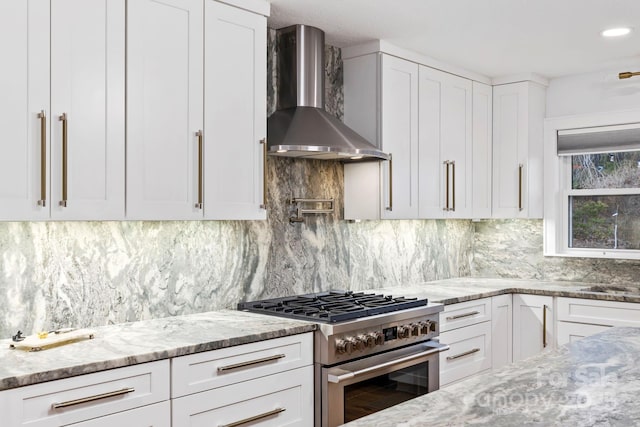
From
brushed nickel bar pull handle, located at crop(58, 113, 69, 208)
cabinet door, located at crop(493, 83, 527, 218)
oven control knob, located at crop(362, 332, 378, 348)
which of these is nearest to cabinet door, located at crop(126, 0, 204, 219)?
brushed nickel bar pull handle, located at crop(58, 113, 69, 208)

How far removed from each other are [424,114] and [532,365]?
7.92 feet

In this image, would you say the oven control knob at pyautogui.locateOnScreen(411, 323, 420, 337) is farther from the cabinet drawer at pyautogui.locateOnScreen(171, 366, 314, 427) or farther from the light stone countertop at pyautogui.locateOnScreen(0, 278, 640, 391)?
the cabinet drawer at pyautogui.locateOnScreen(171, 366, 314, 427)

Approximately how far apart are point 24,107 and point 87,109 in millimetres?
244

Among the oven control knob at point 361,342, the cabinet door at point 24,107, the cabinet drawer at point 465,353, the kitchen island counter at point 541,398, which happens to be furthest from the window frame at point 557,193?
the cabinet door at point 24,107

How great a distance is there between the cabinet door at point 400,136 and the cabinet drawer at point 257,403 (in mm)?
1322

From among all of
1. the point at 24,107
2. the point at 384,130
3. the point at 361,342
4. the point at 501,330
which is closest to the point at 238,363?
the point at 361,342

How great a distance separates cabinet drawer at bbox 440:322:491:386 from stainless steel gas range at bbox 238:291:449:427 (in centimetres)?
29

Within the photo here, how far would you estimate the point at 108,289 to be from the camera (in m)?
2.86

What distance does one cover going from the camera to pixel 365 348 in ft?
10.1

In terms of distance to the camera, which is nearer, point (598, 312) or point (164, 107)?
point (164, 107)

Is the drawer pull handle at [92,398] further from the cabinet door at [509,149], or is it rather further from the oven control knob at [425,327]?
the cabinet door at [509,149]

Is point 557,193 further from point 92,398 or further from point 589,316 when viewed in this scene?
point 92,398

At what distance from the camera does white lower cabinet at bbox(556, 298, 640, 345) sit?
3.94 meters

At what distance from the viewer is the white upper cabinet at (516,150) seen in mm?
4707
